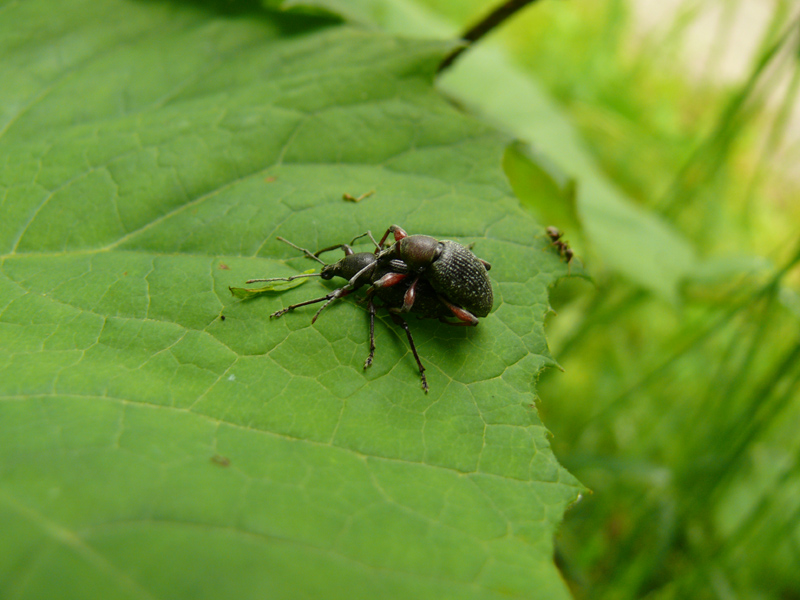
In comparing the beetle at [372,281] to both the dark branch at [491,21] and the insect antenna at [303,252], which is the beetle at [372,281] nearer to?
the insect antenna at [303,252]

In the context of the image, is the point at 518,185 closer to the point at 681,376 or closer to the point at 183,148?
the point at 183,148

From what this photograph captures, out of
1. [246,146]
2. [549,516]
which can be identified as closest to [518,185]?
[246,146]

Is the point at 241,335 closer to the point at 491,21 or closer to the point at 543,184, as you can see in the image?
the point at 543,184

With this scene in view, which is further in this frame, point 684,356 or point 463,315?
point 684,356

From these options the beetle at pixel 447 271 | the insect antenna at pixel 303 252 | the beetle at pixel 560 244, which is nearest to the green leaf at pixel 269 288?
the insect antenna at pixel 303 252

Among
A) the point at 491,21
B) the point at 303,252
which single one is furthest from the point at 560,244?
the point at 491,21

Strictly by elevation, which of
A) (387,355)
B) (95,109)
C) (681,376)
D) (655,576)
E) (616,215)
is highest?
(95,109)

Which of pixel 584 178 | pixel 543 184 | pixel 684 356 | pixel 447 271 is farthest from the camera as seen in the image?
pixel 584 178
